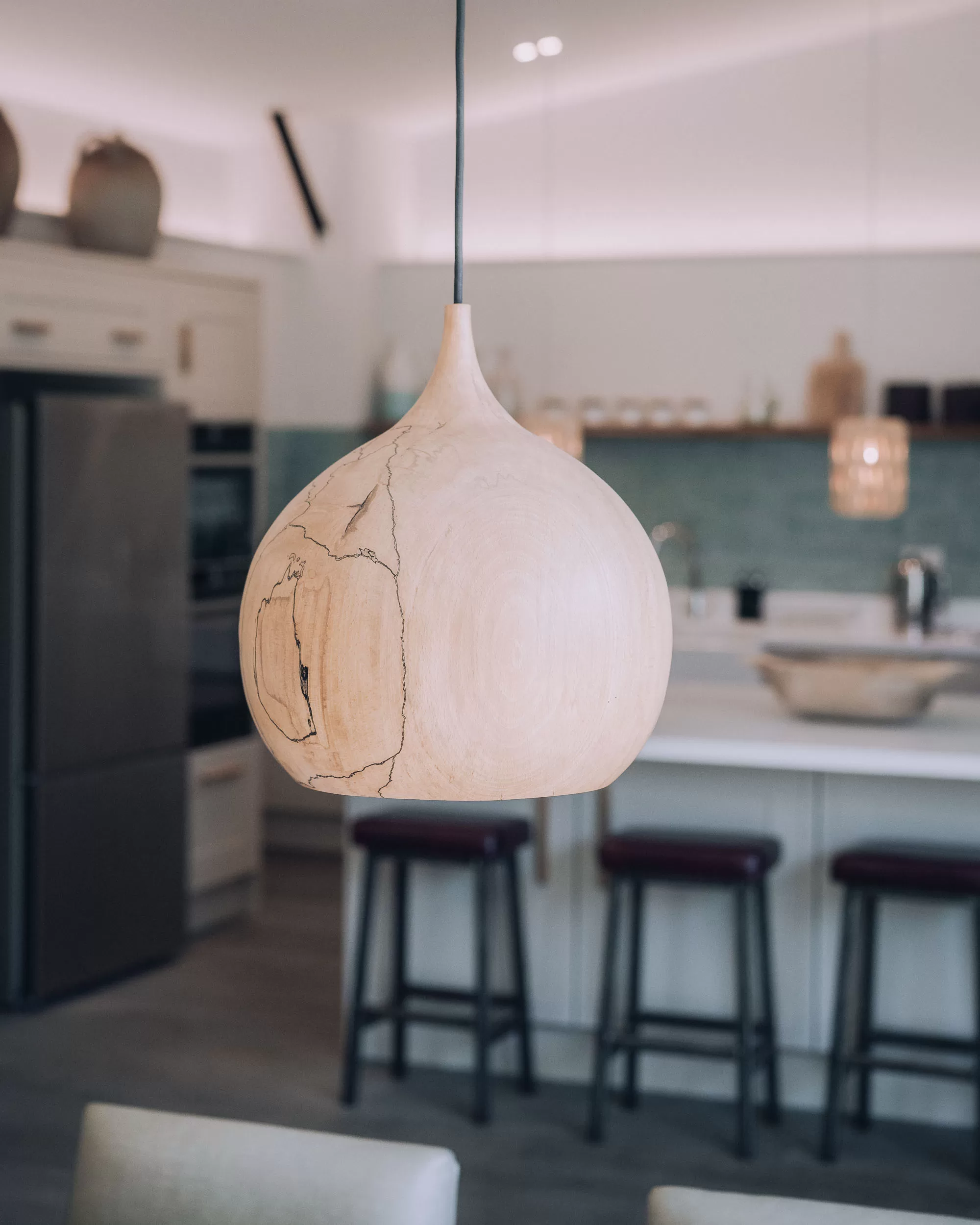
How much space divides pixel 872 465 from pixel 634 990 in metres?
1.79

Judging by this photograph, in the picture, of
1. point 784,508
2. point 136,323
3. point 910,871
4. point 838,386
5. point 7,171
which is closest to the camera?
point 910,871

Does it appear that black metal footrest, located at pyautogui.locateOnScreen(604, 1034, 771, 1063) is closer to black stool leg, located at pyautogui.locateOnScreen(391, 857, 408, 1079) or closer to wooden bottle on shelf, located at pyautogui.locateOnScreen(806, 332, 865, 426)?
black stool leg, located at pyautogui.locateOnScreen(391, 857, 408, 1079)

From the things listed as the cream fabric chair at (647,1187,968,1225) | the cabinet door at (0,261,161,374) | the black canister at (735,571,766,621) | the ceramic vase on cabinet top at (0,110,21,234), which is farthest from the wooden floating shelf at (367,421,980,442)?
→ the cream fabric chair at (647,1187,968,1225)

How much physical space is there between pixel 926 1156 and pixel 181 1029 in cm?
200

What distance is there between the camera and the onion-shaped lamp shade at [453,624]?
2.62ft

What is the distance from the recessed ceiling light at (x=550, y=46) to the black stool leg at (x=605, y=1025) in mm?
3300

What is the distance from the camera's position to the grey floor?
3170mm

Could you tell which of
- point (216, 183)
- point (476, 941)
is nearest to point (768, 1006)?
point (476, 941)

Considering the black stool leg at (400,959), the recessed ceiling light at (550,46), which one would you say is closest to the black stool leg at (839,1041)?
the black stool leg at (400,959)

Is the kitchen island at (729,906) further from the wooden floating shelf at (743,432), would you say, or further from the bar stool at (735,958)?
the wooden floating shelf at (743,432)

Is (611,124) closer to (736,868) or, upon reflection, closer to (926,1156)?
(736,868)

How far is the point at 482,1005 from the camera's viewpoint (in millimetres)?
3537

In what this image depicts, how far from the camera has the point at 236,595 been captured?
5.25 metres

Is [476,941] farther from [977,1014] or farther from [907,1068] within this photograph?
[977,1014]
